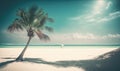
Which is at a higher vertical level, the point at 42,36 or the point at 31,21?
the point at 31,21

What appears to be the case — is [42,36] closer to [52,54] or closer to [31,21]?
[31,21]

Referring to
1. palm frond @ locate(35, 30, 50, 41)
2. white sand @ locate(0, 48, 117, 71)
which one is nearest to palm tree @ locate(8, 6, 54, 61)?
palm frond @ locate(35, 30, 50, 41)

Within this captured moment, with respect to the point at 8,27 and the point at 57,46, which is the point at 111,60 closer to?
the point at 57,46

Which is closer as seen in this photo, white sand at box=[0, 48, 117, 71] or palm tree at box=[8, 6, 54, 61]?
white sand at box=[0, 48, 117, 71]

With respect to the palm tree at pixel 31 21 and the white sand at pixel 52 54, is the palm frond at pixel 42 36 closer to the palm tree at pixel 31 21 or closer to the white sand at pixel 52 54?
the palm tree at pixel 31 21

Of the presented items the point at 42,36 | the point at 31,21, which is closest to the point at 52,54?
the point at 42,36

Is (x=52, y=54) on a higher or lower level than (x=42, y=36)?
lower

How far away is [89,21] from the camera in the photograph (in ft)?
19.2

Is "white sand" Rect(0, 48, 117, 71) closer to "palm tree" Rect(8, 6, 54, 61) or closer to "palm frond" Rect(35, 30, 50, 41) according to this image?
"palm tree" Rect(8, 6, 54, 61)

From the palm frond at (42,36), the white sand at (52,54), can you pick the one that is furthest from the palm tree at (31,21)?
the white sand at (52,54)

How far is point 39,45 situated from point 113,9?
8.67ft

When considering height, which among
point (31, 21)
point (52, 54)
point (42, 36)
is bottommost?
point (52, 54)

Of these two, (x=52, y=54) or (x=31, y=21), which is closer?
(x=31, y=21)

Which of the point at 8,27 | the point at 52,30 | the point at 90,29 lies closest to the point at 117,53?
the point at 90,29
